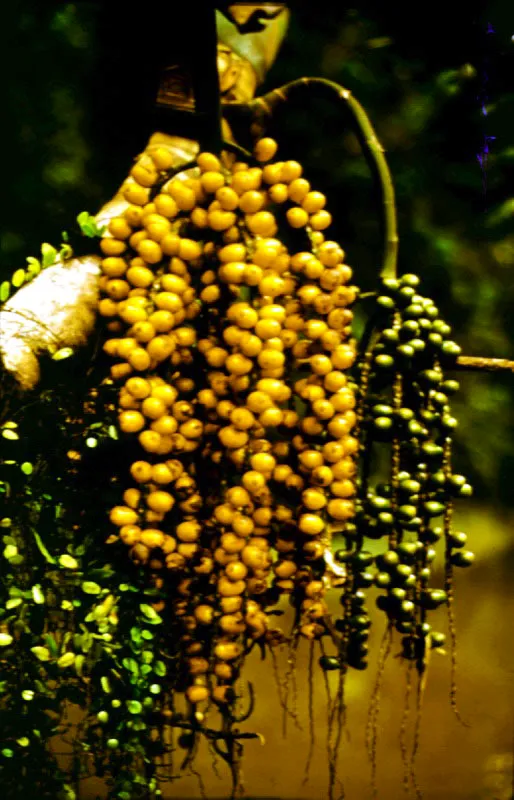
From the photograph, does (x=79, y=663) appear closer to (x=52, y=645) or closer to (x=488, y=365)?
(x=52, y=645)

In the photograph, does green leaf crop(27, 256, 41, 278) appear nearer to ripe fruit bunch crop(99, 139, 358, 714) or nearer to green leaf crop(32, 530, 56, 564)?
ripe fruit bunch crop(99, 139, 358, 714)

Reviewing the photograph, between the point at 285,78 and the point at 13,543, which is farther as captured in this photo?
the point at 285,78

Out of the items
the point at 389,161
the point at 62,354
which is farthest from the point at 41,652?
the point at 389,161

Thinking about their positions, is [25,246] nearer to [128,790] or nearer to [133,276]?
[133,276]

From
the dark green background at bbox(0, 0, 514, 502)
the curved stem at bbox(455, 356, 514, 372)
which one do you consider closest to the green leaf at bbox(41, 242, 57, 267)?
the dark green background at bbox(0, 0, 514, 502)

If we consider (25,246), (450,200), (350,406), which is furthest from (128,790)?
(450,200)

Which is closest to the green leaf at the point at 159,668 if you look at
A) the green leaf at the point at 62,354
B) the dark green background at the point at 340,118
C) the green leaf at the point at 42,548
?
the green leaf at the point at 42,548

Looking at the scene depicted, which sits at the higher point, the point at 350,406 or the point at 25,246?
the point at 25,246
